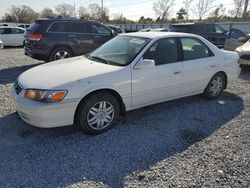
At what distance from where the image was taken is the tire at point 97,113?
12.2 feet

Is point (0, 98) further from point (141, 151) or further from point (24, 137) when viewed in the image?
point (141, 151)

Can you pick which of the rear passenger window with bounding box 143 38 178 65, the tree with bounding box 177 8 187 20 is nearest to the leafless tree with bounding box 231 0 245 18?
the tree with bounding box 177 8 187 20

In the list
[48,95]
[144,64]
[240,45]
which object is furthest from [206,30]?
[48,95]

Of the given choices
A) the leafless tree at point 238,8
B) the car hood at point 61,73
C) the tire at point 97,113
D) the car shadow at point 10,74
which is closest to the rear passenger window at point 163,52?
the car hood at point 61,73

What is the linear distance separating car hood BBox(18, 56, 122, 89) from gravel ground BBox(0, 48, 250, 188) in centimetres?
81

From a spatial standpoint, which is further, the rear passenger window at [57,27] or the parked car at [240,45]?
the rear passenger window at [57,27]

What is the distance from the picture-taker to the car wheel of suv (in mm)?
8715

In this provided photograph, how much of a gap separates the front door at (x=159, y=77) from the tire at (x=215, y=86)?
1003 mm

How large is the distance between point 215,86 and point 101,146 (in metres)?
3.21

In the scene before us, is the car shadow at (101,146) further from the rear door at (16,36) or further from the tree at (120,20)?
the tree at (120,20)

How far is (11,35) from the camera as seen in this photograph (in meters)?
16.0

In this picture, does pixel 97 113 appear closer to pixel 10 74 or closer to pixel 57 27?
pixel 10 74

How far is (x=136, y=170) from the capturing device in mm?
3047

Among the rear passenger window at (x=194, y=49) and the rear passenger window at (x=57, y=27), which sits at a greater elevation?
the rear passenger window at (x=57, y=27)
